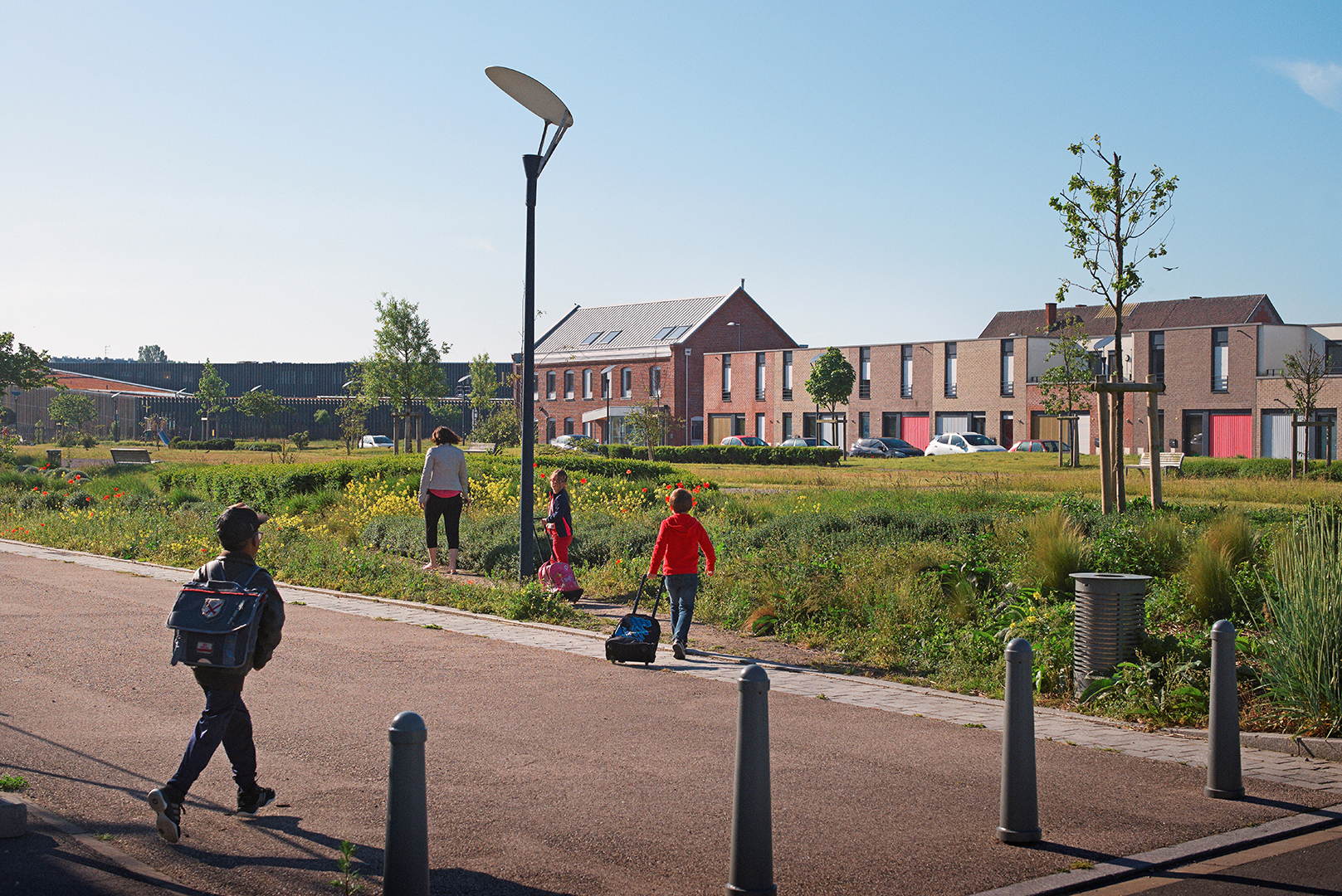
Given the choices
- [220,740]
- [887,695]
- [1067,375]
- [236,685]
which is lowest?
[887,695]

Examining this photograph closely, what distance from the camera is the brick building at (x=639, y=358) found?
7194cm

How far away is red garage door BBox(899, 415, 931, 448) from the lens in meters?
62.9

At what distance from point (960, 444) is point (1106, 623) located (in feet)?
161

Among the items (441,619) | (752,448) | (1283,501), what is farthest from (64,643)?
(752,448)

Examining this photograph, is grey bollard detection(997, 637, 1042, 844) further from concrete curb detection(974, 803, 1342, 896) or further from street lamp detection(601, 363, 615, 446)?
street lamp detection(601, 363, 615, 446)

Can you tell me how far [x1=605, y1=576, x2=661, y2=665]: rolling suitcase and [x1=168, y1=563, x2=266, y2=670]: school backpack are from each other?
4.08 m

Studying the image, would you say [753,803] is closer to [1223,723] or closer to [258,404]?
[1223,723]

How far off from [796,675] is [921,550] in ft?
9.72

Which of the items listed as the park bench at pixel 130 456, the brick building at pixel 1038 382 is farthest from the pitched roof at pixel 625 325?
the park bench at pixel 130 456

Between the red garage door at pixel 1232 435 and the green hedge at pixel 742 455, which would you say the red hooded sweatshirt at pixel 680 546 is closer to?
the green hedge at pixel 742 455

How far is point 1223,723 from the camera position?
5.66m

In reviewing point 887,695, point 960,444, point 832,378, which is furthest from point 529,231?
point 832,378

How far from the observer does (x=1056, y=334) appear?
197 ft

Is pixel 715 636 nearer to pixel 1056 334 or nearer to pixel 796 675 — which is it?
pixel 796 675
